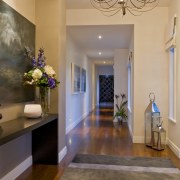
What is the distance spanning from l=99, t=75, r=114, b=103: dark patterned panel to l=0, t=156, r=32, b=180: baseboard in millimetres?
14067

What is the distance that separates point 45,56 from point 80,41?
12.9 ft

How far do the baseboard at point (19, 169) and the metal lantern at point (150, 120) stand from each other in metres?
2.59

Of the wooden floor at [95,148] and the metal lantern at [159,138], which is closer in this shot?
the wooden floor at [95,148]

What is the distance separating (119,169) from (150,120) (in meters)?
1.91

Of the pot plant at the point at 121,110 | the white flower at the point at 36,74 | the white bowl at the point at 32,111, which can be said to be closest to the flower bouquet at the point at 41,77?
the white flower at the point at 36,74

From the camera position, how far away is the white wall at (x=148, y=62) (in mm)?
5332

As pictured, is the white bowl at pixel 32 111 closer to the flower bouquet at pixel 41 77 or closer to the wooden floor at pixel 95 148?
the flower bouquet at pixel 41 77

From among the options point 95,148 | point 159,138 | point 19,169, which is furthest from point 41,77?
point 159,138

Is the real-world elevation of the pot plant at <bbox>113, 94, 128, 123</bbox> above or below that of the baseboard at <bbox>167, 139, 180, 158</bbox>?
above

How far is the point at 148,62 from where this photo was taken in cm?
538

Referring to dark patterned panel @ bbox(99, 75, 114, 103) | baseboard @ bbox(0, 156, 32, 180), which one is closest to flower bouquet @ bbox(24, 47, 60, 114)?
baseboard @ bbox(0, 156, 32, 180)

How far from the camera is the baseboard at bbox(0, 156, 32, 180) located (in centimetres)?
293

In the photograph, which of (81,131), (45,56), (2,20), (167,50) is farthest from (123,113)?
(2,20)

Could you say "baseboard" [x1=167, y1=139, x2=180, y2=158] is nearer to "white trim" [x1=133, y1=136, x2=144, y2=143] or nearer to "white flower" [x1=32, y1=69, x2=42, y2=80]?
"white trim" [x1=133, y1=136, x2=144, y2=143]
